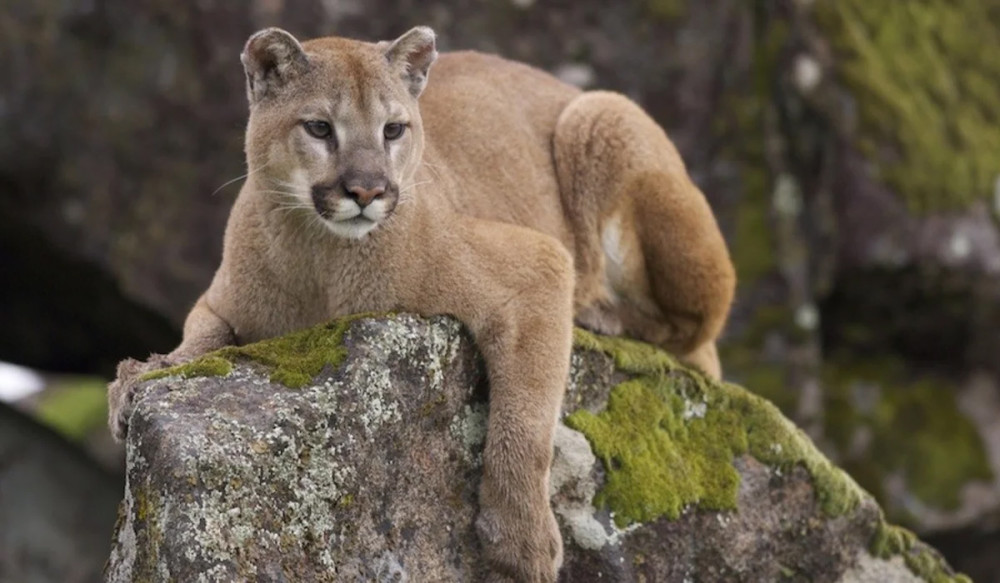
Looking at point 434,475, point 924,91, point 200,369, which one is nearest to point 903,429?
point 924,91

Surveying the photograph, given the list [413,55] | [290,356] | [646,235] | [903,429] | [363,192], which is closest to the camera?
[290,356]

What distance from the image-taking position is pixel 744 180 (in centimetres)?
1274

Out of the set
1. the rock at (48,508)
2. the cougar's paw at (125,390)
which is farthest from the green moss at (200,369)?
the rock at (48,508)

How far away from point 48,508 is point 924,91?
361 inches

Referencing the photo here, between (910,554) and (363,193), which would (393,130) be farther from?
(910,554)

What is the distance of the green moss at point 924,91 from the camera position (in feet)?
41.9

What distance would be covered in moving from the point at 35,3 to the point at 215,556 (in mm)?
8368

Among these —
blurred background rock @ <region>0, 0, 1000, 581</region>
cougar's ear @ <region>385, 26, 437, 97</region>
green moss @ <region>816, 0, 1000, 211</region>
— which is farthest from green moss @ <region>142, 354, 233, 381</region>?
green moss @ <region>816, 0, 1000, 211</region>

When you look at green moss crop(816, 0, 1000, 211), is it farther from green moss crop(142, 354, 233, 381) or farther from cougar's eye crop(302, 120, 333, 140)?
green moss crop(142, 354, 233, 381)

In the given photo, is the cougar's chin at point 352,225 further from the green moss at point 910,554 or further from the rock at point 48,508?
the rock at point 48,508

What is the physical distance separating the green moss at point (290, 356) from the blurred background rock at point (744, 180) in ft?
19.6

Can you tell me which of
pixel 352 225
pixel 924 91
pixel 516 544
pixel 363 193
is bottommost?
pixel 924 91

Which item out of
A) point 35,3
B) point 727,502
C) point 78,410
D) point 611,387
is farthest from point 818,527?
point 78,410

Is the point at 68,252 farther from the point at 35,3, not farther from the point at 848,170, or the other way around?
the point at 848,170
